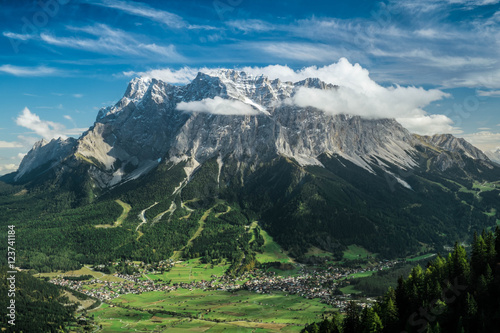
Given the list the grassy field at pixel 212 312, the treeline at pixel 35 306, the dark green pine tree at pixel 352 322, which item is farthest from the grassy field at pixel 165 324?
the dark green pine tree at pixel 352 322

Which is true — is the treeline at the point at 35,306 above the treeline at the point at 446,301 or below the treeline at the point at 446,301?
below

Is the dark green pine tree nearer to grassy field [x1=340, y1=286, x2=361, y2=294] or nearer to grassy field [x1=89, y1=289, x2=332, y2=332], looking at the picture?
grassy field [x1=89, y1=289, x2=332, y2=332]

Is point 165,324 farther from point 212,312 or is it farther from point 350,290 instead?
point 350,290

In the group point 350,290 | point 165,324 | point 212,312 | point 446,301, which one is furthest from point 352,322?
point 350,290

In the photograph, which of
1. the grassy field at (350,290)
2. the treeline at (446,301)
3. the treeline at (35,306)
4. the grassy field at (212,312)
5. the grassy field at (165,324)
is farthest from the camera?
the grassy field at (350,290)

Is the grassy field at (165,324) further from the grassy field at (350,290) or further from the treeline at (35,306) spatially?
the grassy field at (350,290)

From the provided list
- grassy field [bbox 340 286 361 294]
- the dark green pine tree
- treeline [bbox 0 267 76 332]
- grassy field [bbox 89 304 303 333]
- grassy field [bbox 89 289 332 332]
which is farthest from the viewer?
grassy field [bbox 340 286 361 294]

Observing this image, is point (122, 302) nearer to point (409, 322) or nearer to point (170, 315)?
point (170, 315)

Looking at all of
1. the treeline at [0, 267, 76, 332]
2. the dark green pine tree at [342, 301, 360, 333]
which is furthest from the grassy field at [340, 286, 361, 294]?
the treeline at [0, 267, 76, 332]
